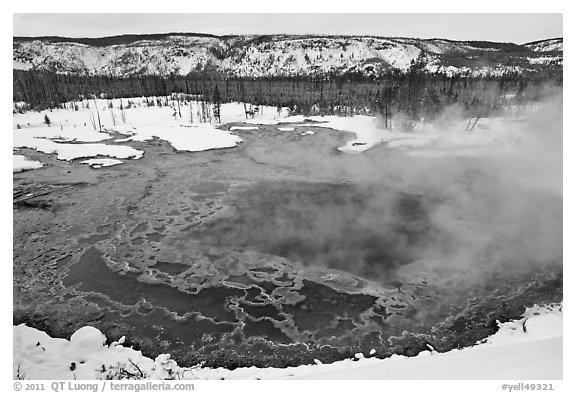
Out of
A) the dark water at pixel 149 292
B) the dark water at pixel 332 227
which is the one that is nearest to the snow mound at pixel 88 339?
the dark water at pixel 149 292

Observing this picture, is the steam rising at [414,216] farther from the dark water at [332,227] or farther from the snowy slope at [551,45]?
the snowy slope at [551,45]

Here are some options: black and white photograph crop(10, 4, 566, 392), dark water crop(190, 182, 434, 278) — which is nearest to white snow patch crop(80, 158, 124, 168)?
black and white photograph crop(10, 4, 566, 392)

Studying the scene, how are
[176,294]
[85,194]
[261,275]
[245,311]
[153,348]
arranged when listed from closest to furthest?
[153,348], [245,311], [176,294], [261,275], [85,194]

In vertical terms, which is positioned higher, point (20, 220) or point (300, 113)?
point (300, 113)

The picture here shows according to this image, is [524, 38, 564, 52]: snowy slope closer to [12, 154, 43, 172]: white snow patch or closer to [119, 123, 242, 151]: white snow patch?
[119, 123, 242, 151]: white snow patch

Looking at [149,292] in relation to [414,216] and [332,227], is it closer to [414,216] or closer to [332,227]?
[332,227]

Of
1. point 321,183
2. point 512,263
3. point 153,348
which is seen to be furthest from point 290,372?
point 321,183

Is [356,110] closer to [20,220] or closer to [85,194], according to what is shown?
[85,194]
